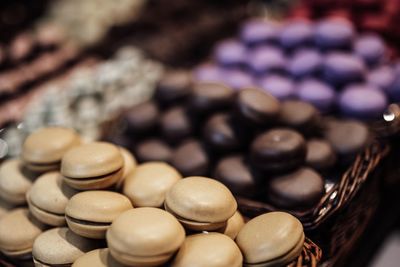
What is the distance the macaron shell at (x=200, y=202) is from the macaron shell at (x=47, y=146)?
35 centimetres

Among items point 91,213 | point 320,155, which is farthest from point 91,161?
point 320,155

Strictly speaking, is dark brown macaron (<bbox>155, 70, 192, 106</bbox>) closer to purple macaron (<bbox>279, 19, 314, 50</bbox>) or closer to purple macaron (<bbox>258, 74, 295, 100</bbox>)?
purple macaron (<bbox>258, 74, 295, 100</bbox>)

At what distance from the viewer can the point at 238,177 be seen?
122 cm

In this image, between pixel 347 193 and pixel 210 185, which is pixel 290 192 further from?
pixel 210 185

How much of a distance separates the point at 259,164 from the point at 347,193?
0.24m

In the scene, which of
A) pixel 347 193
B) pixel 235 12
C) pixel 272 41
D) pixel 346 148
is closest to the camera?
pixel 347 193

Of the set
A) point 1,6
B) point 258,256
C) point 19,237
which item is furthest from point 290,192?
point 1,6

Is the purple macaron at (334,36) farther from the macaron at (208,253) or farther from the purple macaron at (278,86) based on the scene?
the macaron at (208,253)

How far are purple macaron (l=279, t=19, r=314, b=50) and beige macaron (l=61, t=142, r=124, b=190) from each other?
3.36 feet

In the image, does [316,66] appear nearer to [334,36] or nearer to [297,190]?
[334,36]

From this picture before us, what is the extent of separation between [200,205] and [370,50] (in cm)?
114

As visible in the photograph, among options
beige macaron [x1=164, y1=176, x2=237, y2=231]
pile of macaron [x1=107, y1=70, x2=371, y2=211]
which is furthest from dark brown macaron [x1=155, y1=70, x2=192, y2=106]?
beige macaron [x1=164, y1=176, x2=237, y2=231]

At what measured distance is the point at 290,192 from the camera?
1133mm

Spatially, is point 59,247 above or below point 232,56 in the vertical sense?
below
